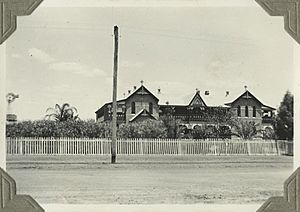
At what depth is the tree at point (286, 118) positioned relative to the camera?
5.31ft

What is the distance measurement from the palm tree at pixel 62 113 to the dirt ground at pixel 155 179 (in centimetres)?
12

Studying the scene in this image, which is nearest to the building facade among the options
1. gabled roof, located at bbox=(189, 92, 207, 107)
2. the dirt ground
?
gabled roof, located at bbox=(189, 92, 207, 107)

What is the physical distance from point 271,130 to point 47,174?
2.03 feet

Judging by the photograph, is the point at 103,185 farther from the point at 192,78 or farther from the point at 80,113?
the point at 192,78

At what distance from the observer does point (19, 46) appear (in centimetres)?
165

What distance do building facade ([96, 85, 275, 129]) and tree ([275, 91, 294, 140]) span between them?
1.1 inches

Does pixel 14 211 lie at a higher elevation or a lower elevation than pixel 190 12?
lower

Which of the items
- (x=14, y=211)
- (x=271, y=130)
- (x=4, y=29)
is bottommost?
(x=14, y=211)

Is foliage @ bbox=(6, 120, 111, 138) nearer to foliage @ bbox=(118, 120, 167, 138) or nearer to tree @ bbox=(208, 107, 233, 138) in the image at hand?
foliage @ bbox=(118, 120, 167, 138)

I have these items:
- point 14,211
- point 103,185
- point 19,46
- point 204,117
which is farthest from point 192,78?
point 14,211

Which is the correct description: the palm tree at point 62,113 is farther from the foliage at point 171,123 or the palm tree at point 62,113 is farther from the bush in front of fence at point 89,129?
the foliage at point 171,123

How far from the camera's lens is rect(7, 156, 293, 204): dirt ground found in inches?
64.3

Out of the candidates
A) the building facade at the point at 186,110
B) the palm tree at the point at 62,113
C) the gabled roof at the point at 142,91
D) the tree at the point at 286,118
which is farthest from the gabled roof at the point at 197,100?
the palm tree at the point at 62,113

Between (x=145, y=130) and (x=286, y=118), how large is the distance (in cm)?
38
